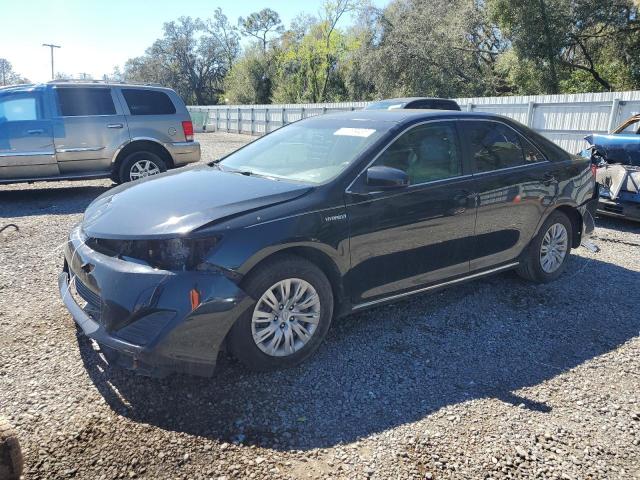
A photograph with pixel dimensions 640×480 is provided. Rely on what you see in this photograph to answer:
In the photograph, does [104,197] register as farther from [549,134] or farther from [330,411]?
[549,134]

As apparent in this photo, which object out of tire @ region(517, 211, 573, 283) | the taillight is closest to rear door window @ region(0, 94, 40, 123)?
the taillight

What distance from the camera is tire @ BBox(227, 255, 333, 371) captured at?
3.13m

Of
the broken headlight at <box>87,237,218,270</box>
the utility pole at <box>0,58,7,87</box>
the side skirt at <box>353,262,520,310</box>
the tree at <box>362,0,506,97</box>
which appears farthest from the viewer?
the utility pole at <box>0,58,7,87</box>

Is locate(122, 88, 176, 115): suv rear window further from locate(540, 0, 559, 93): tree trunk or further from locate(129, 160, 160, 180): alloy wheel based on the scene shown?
locate(540, 0, 559, 93): tree trunk

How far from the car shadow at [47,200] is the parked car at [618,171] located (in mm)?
8226

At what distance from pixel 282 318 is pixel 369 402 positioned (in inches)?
29.8

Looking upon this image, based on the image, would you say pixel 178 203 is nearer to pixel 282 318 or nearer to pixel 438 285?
Answer: pixel 282 318

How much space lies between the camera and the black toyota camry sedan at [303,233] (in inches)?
115

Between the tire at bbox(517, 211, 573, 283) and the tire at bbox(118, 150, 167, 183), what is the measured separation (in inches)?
264

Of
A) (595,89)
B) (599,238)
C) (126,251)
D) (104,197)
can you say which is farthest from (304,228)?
(595,89)

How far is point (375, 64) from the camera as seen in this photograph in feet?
105

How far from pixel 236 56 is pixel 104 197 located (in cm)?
7777

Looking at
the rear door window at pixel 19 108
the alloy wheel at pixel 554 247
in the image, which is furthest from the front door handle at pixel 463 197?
the rear door window at pixel 19 108

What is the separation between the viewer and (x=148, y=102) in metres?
9.28
